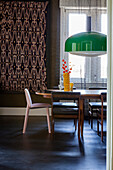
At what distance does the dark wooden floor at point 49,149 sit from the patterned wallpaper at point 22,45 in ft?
5.76

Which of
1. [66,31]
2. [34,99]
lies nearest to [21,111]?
[34,99]

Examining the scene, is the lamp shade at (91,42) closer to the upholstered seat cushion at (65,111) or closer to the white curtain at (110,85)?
the upholstered seat cushion at (65,111)

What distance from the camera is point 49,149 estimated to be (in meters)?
3.17

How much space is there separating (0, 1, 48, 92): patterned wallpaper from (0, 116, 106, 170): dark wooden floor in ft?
5.76

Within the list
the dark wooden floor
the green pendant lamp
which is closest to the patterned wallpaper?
the dark wooden floor

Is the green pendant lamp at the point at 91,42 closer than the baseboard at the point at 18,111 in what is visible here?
Yes

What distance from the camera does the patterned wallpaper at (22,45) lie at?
19.9ft

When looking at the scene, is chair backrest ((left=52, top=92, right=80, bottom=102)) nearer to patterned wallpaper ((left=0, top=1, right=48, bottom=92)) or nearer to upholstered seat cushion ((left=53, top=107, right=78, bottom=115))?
upholstered seat cushion ((left=53, top=107, right=78, bottom=115))

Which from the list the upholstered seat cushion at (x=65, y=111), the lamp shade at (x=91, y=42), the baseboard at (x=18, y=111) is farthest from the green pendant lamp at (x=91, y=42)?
the baseboard at (x=18, y=111)

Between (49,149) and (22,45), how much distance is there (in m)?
3.63

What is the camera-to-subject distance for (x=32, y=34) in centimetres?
611

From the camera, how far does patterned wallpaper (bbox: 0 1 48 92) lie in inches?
239

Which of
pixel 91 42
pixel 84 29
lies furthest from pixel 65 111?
pixel 84 29

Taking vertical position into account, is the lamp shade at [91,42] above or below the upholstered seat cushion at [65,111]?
above
